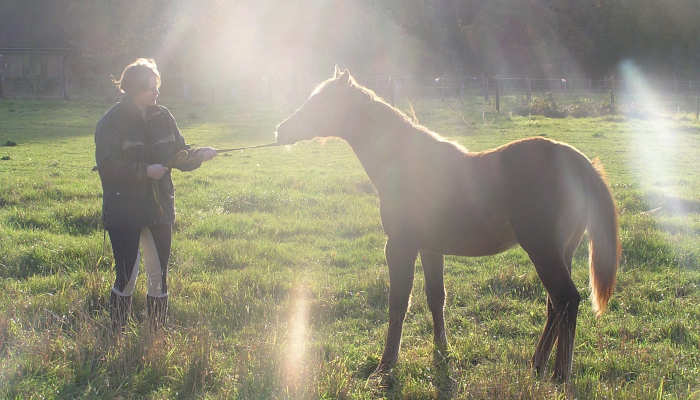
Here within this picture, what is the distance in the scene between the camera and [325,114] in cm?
458

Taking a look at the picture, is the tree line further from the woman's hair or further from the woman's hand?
the woman's hand

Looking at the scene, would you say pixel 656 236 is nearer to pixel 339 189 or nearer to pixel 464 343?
pixel 464 343

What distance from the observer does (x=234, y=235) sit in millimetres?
7727

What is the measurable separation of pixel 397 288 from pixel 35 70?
1907 inches

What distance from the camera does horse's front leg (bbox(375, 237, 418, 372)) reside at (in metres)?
4.21

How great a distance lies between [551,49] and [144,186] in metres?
63.6

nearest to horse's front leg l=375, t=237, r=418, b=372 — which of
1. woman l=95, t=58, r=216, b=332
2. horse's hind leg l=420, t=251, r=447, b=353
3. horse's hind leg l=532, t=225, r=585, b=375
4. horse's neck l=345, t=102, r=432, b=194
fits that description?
horse's hind leg l=420, t=251, r=447, b=353

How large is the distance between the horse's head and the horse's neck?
14 centimetres

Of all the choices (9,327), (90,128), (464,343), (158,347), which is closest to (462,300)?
(464,343)

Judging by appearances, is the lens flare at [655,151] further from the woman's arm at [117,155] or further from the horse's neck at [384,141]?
the woman's arm at [117,155]

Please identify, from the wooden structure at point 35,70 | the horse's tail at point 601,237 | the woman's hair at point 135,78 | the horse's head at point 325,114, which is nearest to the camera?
the horse's tail at point 601,237

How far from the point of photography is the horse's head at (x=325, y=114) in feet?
14.9

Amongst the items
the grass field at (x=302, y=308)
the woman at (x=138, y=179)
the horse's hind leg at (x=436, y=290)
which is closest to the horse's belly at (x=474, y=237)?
the horse's hind leg at (x=436, y=290)

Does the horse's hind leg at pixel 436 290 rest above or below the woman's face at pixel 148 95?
below
